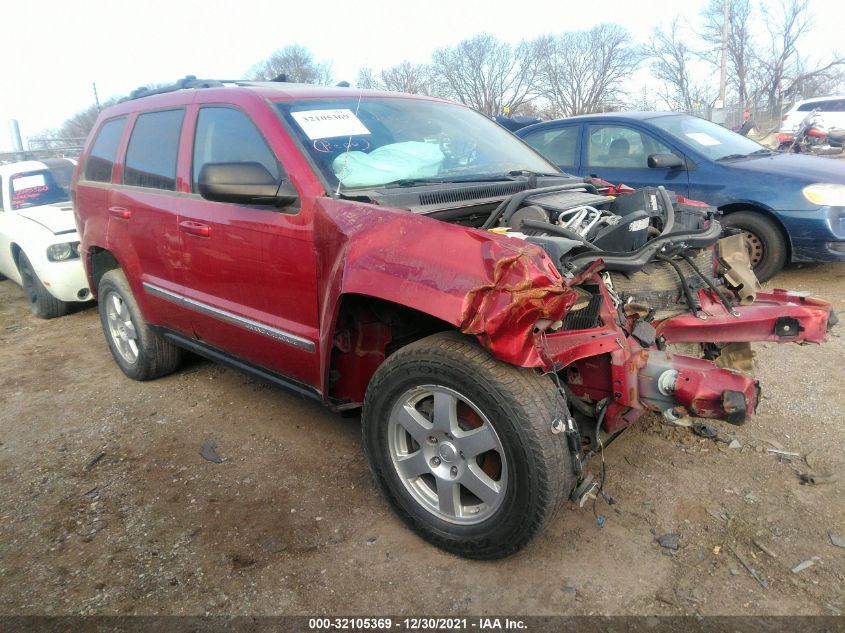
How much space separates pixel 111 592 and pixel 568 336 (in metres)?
2.00

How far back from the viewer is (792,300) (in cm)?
292

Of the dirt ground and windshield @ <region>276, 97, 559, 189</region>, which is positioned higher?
windshield @ <region>276, 97, 559, 189</region>

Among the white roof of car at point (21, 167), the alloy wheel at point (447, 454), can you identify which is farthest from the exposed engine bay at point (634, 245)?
the white roof of car at point (21, 167)

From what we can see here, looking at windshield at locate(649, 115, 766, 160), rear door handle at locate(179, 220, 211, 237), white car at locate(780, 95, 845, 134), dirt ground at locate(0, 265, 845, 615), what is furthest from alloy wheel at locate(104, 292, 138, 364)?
white car at locate(780, 95, 845, 134)

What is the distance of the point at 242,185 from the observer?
2.62 m

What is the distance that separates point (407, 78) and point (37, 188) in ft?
A: 99.8

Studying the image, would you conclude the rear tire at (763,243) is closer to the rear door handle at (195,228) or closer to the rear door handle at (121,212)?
the rear door handle at (195,228)

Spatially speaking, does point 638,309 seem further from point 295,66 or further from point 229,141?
point 295,66

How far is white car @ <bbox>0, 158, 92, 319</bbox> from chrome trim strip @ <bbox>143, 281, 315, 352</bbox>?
260 cm

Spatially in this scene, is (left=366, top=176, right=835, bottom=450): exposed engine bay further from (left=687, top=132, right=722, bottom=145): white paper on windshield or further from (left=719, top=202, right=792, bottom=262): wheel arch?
(left=687, top=132, right=722, bottom=145): white paper on windshield

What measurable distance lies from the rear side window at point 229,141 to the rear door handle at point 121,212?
28.7 inches

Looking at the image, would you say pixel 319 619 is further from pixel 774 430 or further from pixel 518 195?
pixel 774 430

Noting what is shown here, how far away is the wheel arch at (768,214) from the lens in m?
5.26

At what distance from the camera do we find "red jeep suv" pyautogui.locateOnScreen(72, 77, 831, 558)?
82.9 inches
